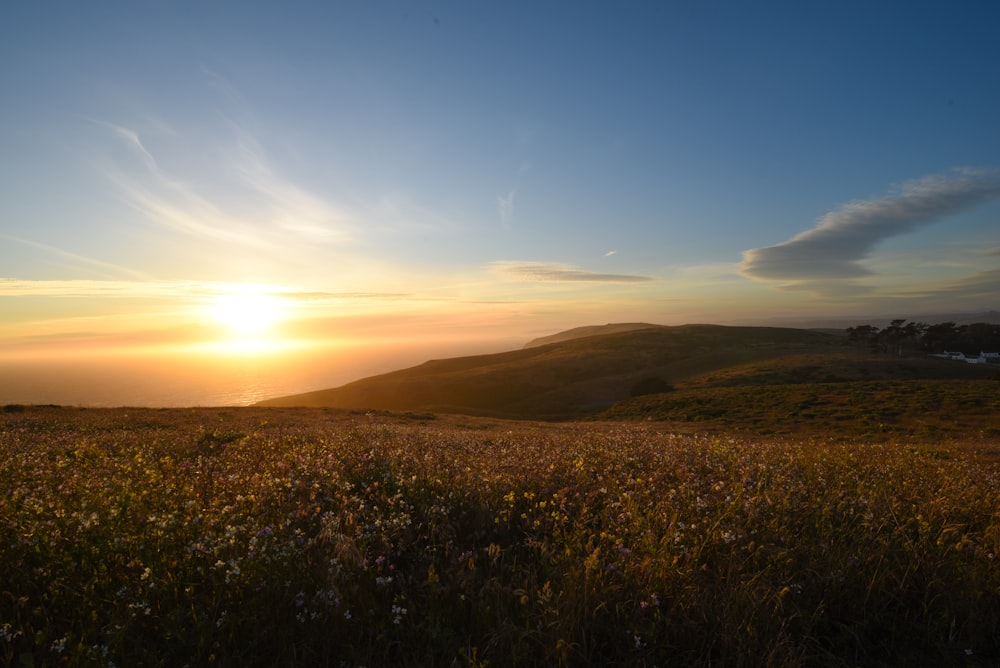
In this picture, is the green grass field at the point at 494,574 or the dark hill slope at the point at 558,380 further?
the dark hill slope at the point at 558,380

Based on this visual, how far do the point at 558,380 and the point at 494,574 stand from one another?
94.5 meters

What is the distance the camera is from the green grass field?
10.2 ft

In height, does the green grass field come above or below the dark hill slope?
above

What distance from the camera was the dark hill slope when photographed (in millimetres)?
80062

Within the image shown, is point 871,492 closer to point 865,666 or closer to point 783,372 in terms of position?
point 865,666

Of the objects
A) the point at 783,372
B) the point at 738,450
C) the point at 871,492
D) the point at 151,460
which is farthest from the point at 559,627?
the point at 783,372

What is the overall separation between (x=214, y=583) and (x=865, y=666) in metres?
4.84

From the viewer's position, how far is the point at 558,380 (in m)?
97.2

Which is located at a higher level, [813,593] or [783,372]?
[813,593]

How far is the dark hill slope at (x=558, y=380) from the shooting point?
8006cm

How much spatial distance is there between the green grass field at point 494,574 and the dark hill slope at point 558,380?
5913 cm

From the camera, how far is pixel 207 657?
3.03 metres

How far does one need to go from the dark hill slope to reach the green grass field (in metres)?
59.1

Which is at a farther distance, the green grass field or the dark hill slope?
the dark hill slope
